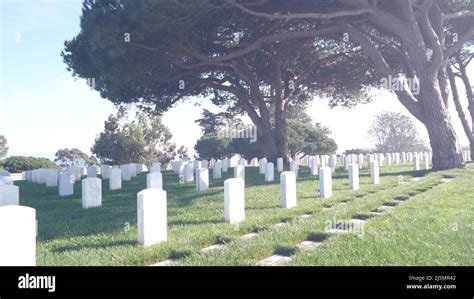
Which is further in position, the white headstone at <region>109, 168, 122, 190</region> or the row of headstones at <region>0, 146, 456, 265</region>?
the white headstone at <region>109, 168, 122, 190</region>

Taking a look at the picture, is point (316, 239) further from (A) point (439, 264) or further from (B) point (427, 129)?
(B) point (427, 129)

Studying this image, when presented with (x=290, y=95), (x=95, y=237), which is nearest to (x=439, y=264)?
(x=95, y=237)

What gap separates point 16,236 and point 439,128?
17.5 meters

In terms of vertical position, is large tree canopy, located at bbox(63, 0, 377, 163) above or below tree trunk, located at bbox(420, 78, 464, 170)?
above

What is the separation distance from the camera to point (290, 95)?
27.7 metres

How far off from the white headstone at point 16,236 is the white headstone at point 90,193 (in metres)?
5.70

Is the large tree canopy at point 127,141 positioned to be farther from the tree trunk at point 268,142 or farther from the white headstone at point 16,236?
the white headstone at point 16,236

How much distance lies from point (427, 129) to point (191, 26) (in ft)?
38.0

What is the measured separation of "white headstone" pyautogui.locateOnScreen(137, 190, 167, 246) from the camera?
5.80 metres

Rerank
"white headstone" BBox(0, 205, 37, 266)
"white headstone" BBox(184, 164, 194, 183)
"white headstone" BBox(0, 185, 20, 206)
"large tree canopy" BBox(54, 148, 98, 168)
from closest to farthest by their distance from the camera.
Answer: "white headstone" BBox(0, 205, 37, 266) → "white headstone" BBox(0, 185, 20, 206) → "white headstone" BBox(184, 164, 194, 183) → "large tree canopy" BBox(54, 148, 98, 168)

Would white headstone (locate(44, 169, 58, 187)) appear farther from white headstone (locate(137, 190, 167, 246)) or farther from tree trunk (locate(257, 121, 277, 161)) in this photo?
white headstone (locate(137, 190, 167, 246))

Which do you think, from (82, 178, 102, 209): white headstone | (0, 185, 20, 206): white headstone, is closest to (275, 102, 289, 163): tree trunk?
(82, 178, 102, 209): white headstone

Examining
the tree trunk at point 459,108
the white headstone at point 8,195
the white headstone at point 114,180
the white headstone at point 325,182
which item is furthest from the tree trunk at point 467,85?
the white headstone at point 8,195

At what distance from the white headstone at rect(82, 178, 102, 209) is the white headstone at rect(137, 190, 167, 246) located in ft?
14.6
